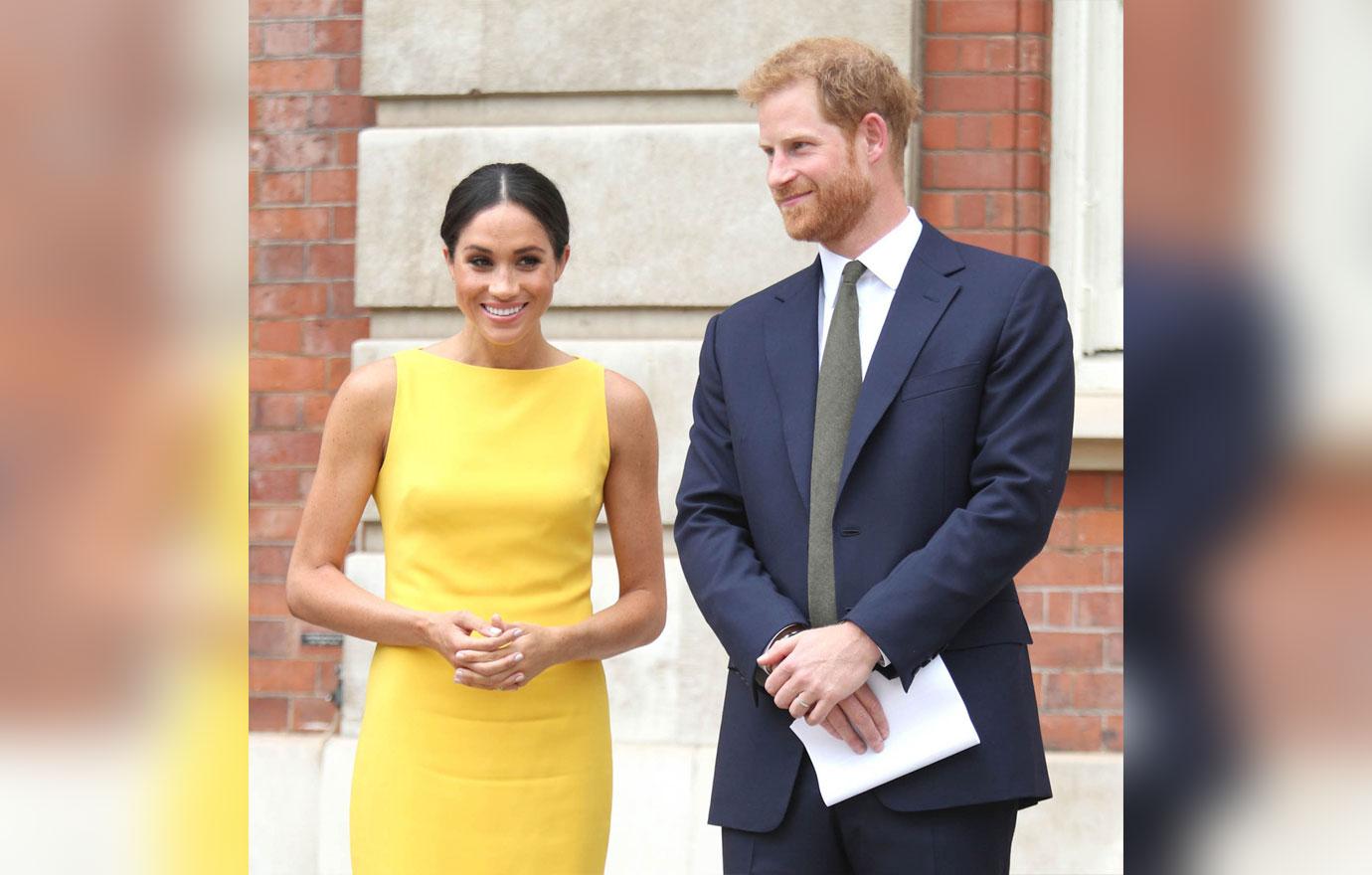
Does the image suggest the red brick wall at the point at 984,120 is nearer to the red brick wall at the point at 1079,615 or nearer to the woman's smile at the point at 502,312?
the red brick wall at the point at 1079,615

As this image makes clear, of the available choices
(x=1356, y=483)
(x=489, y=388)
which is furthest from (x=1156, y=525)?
(x=489, y=388)

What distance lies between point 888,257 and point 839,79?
290 millimetres

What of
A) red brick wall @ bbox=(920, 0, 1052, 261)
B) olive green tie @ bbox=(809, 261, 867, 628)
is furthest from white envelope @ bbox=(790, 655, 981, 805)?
red brick wall @ bbox=(920, 0, 1052, 261)

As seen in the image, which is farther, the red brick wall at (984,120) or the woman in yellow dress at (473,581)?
the red brick wall at (984,120)

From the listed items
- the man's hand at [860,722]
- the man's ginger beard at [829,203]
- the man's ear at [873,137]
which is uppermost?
the man's ear at [873,137]

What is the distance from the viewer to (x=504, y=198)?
2553 millimetres

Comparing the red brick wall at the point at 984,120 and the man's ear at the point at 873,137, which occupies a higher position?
the red brick wall at the point at 984,120

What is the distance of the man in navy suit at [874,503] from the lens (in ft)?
7.05

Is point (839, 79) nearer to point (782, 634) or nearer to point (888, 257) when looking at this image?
point (888, 257)

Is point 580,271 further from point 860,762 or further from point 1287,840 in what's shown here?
point 1287,840

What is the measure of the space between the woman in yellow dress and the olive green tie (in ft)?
1.67

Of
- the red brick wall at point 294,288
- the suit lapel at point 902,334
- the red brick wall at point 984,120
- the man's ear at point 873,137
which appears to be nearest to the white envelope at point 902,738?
the suit lapel at point 902,334

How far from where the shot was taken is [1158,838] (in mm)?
707

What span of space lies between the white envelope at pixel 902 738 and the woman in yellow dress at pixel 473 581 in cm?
55
